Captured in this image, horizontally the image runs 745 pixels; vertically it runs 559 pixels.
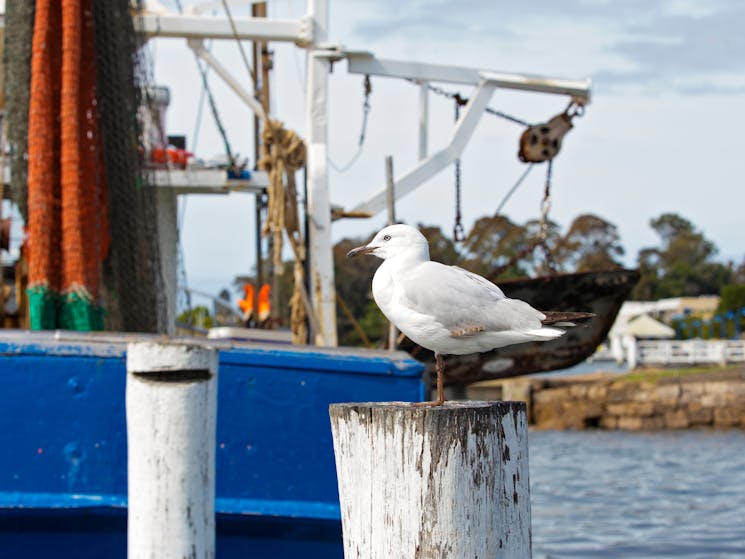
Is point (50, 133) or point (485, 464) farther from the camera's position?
point (50, 133)

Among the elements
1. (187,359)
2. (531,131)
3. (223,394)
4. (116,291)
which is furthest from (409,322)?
(531,131)

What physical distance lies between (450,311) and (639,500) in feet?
39.6

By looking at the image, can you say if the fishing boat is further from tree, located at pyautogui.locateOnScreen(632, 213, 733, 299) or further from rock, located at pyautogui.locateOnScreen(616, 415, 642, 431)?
tree, located at pyautogui.locateOnScreen(632, 213, 733, 299)

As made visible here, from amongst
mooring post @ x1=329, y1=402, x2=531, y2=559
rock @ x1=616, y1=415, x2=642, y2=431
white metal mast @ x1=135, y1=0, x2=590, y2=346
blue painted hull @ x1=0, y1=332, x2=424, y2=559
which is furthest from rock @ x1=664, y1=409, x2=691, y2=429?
mooring post @ x1=329, y1=402, x2=531, y2=559

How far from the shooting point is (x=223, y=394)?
6.12 meters

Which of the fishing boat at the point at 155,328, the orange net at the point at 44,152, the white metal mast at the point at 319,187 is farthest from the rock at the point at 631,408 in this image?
the orange net at the point at 44,152

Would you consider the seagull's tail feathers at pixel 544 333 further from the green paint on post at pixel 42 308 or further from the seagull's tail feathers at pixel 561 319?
the green paint on post at pixel 42 308

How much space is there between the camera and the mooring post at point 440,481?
2721 mm

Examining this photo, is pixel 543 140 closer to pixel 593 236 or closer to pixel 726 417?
pixel 726 417

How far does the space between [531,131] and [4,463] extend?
5.43 meters

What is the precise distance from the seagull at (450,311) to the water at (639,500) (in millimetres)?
6913

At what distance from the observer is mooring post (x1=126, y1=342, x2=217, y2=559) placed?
4.57m

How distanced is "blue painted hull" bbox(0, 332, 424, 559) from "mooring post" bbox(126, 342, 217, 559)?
1.32 m

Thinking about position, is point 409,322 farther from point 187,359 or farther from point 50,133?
point 50,133
